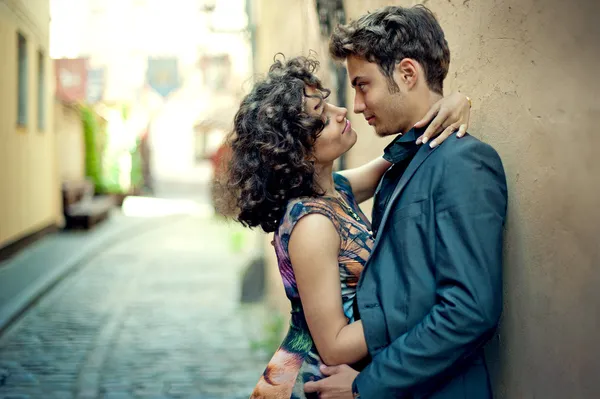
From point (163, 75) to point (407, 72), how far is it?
2531 centimetres

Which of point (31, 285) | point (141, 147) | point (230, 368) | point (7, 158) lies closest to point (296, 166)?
point (230, 368)

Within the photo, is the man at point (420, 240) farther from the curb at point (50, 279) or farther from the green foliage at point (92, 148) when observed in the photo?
the green foliage at point (92, 148)

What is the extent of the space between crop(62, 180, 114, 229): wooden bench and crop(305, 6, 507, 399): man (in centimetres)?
1632

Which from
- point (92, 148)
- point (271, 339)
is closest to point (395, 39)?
point (271, 339)

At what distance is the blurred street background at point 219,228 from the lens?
1.81 metres

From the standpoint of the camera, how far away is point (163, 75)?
87.2 feet

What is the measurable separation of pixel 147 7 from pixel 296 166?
1553 inches

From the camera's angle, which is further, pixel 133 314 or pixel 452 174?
pixel 133 314

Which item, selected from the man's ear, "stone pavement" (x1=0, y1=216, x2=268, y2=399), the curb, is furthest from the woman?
the curb

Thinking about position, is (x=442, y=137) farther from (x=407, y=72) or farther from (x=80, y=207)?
(x=80, y=207)

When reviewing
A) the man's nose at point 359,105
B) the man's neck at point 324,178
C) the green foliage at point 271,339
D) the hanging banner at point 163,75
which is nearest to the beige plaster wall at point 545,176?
the man's nose at point 359,105

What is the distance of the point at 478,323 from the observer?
1.78 m

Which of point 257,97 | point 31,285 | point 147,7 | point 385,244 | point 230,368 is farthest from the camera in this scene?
point 147,7

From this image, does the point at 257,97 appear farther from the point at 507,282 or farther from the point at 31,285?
the point at 31,285
